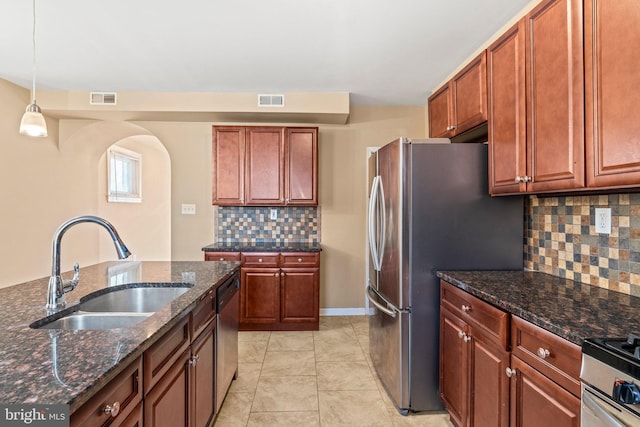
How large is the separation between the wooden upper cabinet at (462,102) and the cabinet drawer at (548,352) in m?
1.41

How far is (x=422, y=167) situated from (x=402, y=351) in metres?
1.18

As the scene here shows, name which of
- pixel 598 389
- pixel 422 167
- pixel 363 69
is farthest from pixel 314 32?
pixel 598 389

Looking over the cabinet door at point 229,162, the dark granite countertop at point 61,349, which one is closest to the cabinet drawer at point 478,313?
the dark granite countertop at point 61,349

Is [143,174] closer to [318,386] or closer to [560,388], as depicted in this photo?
[318,386]

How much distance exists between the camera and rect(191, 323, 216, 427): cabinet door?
4.90 feet

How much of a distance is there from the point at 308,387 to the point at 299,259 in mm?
1329

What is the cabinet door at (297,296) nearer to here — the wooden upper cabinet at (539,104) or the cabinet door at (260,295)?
the cabinet door at (260,295)

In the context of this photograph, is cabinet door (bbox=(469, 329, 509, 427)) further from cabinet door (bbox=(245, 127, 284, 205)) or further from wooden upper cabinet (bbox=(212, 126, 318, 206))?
cabinet door (bbox=(245, 127, 284, 205))

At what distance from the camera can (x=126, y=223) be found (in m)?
5.19

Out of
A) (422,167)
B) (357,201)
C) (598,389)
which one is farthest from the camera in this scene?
(357,201)

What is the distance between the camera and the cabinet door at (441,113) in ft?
8.52

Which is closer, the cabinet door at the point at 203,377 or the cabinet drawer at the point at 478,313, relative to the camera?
the cabinet drawer at the point at 478,313

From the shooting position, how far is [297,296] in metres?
3.34

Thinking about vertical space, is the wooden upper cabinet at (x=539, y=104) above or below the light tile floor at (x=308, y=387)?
above
